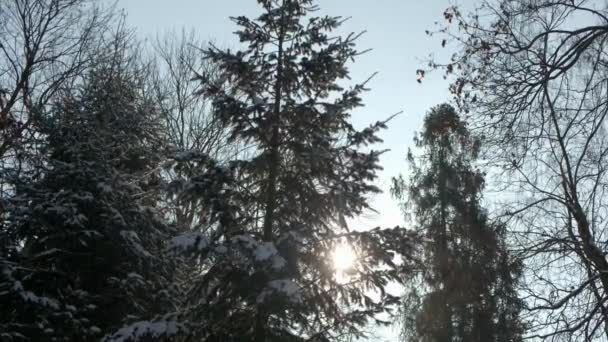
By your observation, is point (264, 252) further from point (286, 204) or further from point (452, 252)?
point (452, 252)

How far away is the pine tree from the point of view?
1518 cm

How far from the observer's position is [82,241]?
9.08 m

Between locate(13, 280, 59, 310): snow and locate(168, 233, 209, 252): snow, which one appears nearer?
locate(168, 233, 209, 252): snow

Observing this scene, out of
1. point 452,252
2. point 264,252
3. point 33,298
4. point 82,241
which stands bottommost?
point 33,298

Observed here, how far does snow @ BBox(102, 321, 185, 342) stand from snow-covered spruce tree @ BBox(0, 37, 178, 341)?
5.48ft

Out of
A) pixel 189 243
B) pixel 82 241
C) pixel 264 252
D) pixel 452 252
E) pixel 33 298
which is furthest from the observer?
pixel 452 252

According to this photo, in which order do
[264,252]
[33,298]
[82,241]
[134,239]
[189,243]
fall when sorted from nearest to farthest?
[264,252] < [189,243] < [33,298] < [82,241] < [134,239]

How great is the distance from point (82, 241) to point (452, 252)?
38.5 ft

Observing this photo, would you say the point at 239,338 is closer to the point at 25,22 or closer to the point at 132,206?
the point at 132,206

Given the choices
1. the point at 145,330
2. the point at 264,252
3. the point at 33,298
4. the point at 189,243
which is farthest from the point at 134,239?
the point at 264,252

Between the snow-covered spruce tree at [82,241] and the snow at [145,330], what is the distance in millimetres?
1670

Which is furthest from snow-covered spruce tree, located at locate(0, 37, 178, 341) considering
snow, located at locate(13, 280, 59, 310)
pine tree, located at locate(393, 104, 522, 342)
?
pine tree, located at locate(393, 104, 522, 342)

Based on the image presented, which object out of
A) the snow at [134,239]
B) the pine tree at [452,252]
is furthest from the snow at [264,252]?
the pine tree at [452,252]

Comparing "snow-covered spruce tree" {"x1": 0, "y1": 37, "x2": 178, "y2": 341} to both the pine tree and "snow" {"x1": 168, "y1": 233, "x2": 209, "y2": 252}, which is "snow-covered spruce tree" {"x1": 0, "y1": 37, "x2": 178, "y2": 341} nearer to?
"snow" {"x1": 168, "y1": 233, "x2": 209, "y2": 252}
